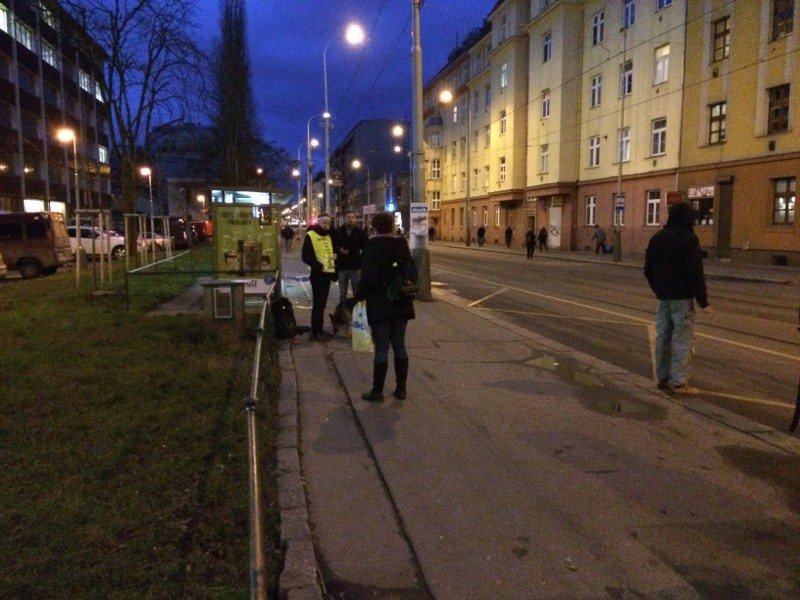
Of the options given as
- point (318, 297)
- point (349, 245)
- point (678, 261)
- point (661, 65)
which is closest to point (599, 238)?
point (661, 65)

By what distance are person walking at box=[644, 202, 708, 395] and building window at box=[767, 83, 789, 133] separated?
78.4 feet

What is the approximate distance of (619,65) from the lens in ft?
123

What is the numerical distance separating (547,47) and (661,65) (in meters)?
12.2

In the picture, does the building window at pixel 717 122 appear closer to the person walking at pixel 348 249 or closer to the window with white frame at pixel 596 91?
the window with white frame at pixel 596 91

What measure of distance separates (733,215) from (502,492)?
95.9ft

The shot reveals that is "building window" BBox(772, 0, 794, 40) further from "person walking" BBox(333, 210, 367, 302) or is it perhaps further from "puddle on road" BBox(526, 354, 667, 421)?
"puddle on road" BBox(526, 354, 667, 421)

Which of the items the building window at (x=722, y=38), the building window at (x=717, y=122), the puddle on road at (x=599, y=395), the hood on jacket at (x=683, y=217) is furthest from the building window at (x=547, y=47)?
the hood on jacket at (x=683, y=217)

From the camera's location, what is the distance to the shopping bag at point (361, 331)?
671 centimetres

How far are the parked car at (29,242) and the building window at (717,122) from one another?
26.7m

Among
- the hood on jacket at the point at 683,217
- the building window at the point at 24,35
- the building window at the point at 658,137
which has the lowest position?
the hood on jacket at the point at 683,217

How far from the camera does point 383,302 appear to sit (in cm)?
648

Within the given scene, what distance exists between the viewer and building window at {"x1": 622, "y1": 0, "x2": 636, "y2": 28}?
36.3m

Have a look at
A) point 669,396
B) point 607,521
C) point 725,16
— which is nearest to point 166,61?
point 725,16

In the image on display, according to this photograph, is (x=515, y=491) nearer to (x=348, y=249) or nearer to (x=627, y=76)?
(x=348, y=249)
